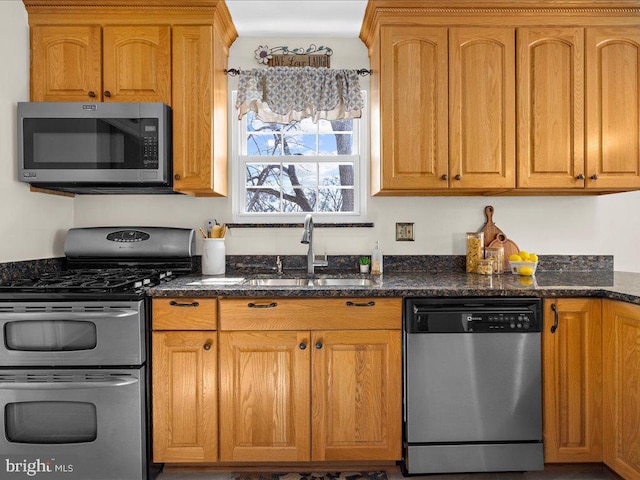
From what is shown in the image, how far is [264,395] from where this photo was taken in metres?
1.92

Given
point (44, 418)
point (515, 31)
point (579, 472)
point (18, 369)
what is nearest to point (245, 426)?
point (44, 418)

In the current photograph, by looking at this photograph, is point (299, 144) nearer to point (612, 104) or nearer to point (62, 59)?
point (62, 59)

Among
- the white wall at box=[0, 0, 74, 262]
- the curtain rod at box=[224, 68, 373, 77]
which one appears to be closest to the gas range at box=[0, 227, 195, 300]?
the white wall at box=[0, 0, 74, 262]

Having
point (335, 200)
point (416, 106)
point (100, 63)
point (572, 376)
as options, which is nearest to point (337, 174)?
point (335, 200)

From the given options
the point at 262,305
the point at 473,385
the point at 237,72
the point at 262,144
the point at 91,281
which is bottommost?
the point at 473,385

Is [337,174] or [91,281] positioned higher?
[337,174]

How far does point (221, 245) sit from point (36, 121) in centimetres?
115

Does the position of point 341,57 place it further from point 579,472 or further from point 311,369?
point 579,472

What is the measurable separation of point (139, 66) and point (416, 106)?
1531 mm

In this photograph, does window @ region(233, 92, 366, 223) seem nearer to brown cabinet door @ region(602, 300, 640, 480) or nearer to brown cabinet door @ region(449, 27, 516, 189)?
brown cabinet door @ region(449, 27, 516, 189)

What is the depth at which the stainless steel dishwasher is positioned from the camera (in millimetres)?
1883

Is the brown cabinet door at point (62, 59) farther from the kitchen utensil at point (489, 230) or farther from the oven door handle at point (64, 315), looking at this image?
the kitchen utensil at point (489, 230)

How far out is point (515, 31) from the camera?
224cm

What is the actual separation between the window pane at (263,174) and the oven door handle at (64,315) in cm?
120
